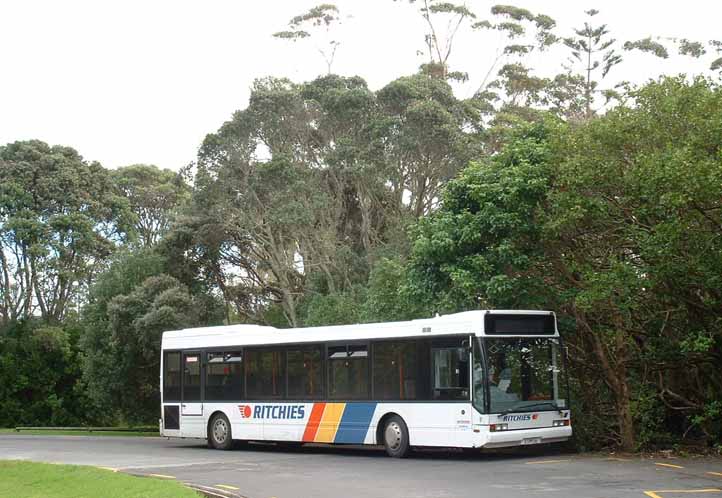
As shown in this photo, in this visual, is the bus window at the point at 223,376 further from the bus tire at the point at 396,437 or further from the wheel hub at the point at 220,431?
the bus tire at the point at 396,437

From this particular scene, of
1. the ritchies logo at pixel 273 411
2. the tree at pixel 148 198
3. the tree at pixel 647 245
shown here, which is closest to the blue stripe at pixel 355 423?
the ritchies logo at pixel 273 411

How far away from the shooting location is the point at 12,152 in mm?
48250

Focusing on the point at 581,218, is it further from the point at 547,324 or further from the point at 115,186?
the point at 115,186

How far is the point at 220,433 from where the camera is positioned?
2334 cm

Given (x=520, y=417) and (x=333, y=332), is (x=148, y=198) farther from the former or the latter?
(x=520, y=417)

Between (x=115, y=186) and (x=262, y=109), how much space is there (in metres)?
20.3

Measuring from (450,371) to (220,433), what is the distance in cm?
736

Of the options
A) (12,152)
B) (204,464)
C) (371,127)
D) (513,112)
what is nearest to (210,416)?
(204,464)

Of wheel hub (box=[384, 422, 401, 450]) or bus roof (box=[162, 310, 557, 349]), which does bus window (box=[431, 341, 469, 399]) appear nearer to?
bus roof (box=[162, 310, 557, 349])

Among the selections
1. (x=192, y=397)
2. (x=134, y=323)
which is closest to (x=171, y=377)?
(x=192, y=397)

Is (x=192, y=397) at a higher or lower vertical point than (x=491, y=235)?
lower

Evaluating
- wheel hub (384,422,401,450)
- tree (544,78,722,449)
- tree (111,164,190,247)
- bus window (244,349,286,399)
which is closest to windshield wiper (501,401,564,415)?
tree (544,78,722,449)

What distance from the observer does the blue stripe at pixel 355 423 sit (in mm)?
19844

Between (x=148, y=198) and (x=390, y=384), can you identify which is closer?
(x=390, y=384)
